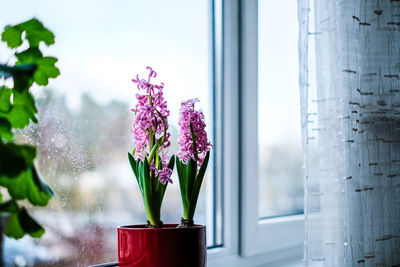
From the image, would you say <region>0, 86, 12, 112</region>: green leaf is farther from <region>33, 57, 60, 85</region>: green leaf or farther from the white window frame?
the white window frame

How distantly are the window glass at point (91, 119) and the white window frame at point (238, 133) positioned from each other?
182 millimetres

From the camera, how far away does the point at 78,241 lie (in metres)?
1.00

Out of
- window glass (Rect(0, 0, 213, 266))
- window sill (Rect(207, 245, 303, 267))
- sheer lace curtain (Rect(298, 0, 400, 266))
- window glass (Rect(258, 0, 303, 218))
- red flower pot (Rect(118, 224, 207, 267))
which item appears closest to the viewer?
red flower pot (Rect(118, 224, 207, 267))

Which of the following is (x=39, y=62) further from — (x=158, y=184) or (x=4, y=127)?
(x=158, y=184)

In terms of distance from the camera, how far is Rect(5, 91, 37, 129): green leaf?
66 cm

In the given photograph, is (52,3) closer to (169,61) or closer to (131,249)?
(169,61)

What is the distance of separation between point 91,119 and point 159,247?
363 millimetres

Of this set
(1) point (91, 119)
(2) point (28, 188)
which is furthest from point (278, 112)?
(2) point (28, 188)

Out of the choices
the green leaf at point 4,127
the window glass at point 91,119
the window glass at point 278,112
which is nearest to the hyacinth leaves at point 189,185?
the window glass at point 91,119

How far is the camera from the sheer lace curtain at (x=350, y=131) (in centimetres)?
105

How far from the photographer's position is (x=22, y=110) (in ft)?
2.19

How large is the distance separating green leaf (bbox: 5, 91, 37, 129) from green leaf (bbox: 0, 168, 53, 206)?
0.34 ft

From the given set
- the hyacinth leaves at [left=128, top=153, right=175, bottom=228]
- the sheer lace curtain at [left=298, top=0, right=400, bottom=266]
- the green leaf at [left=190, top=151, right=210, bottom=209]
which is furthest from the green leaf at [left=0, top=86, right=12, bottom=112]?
the sheer lace curtain at [left=298, top=0, right=400, bottom=266]

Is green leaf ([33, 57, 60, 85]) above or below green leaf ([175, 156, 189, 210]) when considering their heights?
above
